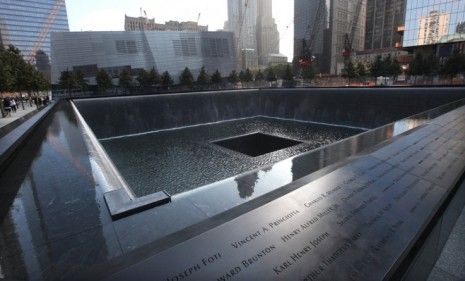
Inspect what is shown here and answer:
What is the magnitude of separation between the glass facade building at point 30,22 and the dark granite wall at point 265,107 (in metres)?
85.4

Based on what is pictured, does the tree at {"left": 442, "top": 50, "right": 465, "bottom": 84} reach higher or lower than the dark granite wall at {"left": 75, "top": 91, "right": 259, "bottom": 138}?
higher

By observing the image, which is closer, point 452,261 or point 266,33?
point 452,261

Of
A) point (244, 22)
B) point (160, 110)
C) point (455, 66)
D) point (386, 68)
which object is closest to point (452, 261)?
point (160, 110)

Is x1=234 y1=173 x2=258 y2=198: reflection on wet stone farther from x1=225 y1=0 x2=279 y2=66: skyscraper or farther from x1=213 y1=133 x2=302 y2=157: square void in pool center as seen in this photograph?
x1=225 y1=0 x2=279 y2=66: skyscraper

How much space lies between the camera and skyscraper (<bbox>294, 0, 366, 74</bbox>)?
236ft

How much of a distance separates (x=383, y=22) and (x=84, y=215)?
92571 mm

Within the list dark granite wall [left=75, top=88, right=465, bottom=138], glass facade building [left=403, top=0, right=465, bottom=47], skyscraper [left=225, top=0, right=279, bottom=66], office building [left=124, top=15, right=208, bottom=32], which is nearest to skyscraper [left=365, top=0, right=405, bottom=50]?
skyscraper [left=225, top=0, right=279, bottom=66]

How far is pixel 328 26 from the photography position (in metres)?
75.3

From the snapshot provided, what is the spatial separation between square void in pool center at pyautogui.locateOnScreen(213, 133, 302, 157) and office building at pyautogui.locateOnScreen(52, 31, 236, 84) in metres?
48.4

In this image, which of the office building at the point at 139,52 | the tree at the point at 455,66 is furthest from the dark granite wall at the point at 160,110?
the office building at the point at 139,52

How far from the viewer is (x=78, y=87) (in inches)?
1484

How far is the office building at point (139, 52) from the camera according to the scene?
5206 centimetres

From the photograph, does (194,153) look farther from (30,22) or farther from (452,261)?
(30,22)

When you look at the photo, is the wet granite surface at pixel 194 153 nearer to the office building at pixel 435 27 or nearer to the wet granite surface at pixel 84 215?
the wet granite surface at pixel 84 215
